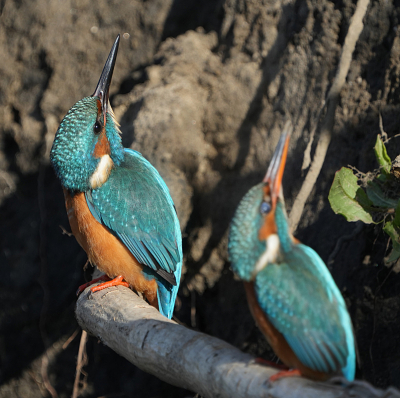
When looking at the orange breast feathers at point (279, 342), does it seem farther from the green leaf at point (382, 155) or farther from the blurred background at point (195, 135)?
the blurred background at point (195, 135)

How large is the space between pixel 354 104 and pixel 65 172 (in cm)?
190

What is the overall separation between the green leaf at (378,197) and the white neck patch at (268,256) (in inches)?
48.2

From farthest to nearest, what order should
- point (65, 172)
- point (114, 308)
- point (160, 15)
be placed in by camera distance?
1. point (160, 15)
2. point (65, 172)
3. point (114, 308)

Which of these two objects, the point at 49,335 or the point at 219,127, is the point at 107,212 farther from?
the point at 49,335

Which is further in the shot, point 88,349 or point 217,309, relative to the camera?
point 88,349

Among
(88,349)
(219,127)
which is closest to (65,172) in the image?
(219,127)

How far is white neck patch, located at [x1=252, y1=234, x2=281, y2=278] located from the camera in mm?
1338

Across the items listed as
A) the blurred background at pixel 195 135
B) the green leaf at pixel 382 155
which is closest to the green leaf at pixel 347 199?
the green leaf at pixel 382 155

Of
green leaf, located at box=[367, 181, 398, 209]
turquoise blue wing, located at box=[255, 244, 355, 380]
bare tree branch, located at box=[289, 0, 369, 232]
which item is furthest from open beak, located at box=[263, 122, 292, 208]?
bare tree branch, located at box=[289, 0, 369, 232]

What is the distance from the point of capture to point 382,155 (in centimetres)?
230

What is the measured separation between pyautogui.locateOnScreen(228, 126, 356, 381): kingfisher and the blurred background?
1.50 m

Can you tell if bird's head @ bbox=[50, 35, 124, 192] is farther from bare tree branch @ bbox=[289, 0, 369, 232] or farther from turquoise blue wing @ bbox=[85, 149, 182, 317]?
bare tree branch @ bbox=[289, 0, 369, 232]

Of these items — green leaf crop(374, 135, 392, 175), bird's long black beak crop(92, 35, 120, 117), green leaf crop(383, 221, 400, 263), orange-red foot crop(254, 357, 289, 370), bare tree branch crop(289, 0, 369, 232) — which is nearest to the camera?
orange-red foot crop(254, 357, 289, 370)

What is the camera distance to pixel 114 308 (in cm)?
206
